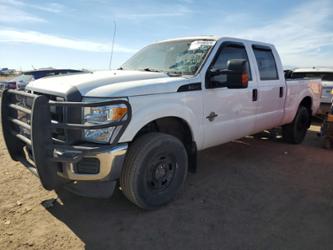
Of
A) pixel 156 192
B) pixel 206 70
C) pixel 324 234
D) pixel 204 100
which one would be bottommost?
pixel 324 234

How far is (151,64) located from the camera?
4.39 metres

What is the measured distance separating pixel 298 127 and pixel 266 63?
79.0 inches

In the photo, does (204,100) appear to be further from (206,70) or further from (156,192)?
(156,192)

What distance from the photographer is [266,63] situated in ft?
17.0

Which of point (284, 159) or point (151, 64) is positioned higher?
point (151, 64)

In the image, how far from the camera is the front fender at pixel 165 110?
296 centimetres

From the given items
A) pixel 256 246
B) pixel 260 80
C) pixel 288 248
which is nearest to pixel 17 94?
pixel 256 246

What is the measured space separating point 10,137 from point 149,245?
201cm

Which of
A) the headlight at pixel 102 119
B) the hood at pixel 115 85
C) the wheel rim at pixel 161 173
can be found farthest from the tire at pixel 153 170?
the hood at pixel 115 85

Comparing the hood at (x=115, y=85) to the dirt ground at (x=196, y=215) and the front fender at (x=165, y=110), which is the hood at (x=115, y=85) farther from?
the dirt ground at (x=196, y=215)

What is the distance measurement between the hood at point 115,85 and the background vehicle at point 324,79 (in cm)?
606

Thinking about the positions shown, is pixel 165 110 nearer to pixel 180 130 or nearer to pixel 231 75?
pixel 180 130

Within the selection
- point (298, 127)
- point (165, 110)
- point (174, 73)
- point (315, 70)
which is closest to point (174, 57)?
point (174, 73)

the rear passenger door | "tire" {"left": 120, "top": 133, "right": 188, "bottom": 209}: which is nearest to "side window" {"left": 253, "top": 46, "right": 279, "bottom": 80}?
the rear passenger door
